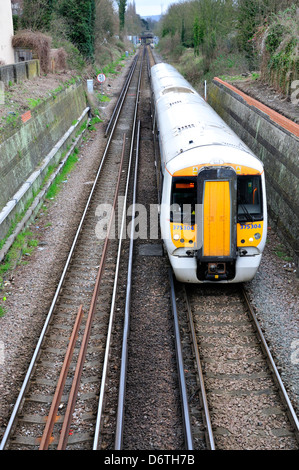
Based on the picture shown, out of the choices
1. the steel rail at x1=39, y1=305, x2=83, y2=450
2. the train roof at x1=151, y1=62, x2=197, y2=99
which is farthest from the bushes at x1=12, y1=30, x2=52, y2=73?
the steel rail at x1=39, y1=305, x2=83, y2=450

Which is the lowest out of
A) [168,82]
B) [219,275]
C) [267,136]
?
[219,275]

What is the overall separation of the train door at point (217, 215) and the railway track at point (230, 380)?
103cm

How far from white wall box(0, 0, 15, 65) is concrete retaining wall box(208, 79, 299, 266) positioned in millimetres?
13208

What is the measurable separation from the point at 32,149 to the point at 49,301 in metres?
7.82

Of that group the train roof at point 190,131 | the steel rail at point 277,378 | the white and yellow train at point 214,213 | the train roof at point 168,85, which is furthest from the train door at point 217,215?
the train roof at point 168,85

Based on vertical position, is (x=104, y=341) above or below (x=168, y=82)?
below

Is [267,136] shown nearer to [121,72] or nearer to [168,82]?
[168,82]

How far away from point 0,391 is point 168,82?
15824mm

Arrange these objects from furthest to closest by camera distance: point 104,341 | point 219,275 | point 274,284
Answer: point 274,284 < point 219,275 < point 104,341

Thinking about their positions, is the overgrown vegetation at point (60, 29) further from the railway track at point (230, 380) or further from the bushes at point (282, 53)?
the railway track at point (230, 380)

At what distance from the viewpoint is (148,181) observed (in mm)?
16562

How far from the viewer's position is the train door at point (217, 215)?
840 cm

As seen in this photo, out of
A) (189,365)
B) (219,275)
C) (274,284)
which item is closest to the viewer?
(189,365)

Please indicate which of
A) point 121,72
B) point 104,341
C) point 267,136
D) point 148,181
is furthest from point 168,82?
point 121,72
